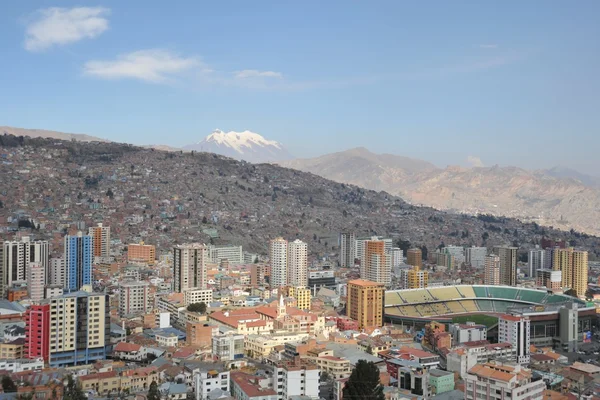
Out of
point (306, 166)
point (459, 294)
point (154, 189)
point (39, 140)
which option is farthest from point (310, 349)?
point (306, 166)

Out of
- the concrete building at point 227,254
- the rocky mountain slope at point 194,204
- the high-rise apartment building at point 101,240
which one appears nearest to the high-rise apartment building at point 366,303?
the concrete building at point 227,254

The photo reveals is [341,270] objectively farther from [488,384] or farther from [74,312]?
[488,384]

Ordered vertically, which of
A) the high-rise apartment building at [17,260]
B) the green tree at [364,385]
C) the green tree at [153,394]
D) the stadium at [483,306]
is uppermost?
the high-rise apartment building at [17,260]

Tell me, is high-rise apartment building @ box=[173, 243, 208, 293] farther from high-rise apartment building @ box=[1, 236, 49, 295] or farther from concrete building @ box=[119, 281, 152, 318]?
high-rise apartment building @ box=[1, 236, 49, 295]

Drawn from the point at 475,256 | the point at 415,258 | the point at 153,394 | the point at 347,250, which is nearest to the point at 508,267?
the point at 415,258

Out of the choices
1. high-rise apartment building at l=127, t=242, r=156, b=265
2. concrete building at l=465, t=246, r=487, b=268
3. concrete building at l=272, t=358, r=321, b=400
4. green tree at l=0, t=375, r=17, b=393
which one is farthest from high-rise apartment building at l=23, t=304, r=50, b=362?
concrete building at l=465, t=246, r=487, b=268

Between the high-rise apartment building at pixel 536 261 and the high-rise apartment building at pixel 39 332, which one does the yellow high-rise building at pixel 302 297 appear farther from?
the high-rise apartment building at pixel 536 261
